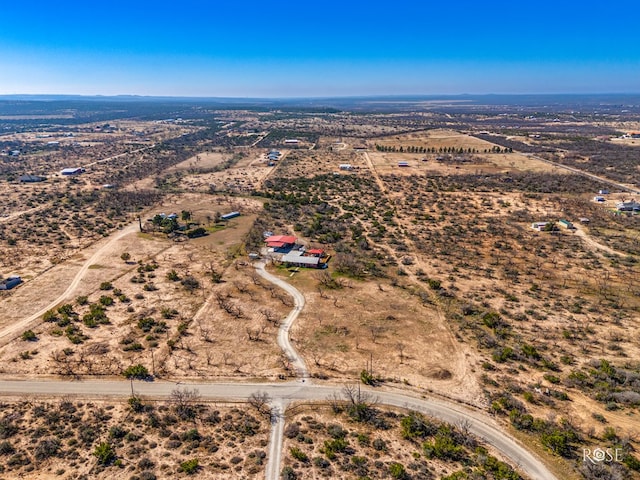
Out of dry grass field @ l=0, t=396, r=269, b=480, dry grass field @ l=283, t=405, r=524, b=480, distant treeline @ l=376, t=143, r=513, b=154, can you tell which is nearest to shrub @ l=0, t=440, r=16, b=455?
dry grass field @ l=0, t=396, r=269, b=480

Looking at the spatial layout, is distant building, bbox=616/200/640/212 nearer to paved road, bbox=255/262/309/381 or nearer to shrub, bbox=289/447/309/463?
paved road, bbox=255/262/309/381

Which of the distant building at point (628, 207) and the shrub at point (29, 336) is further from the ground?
the distant building at point (628, 207)

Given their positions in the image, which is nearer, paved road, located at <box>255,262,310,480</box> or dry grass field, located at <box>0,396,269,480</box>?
dry grass field, located at <box>0,396,269,480</box>

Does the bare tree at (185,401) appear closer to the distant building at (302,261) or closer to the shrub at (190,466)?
the shrub at (190,466)

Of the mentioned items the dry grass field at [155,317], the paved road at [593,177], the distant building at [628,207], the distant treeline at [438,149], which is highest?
the distant treeline at [438,149]

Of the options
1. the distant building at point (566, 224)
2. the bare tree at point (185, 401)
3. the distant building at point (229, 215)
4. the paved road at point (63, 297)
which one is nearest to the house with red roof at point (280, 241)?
the distant building at point (229, 215)
